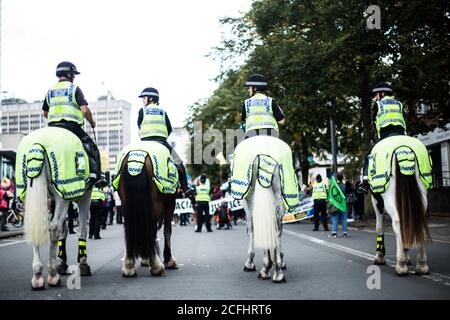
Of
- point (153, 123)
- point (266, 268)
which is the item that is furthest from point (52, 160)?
point (266, 268)

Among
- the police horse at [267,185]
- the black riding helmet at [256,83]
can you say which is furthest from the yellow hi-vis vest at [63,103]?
the black riding helmet at [256,83]

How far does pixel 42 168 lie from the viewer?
→ 23.0 ft

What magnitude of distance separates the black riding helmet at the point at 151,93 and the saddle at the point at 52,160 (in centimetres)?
192

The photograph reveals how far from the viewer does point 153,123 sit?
29.1 ft

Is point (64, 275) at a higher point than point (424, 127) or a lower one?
lower

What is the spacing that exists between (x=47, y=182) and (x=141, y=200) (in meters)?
1.17

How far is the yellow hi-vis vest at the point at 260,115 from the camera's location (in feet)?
26.5

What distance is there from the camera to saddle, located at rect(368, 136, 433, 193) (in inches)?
304

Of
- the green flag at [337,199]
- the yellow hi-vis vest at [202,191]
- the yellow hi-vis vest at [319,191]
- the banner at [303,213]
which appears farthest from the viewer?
the banner at [303,213]

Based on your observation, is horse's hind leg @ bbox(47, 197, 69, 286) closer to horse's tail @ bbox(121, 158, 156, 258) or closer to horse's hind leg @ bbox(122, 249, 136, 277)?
horse's tail @ bbox(121, 158, 156, 258)

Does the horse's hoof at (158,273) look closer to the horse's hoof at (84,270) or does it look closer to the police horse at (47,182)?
the horse's hoof at (84,270)
